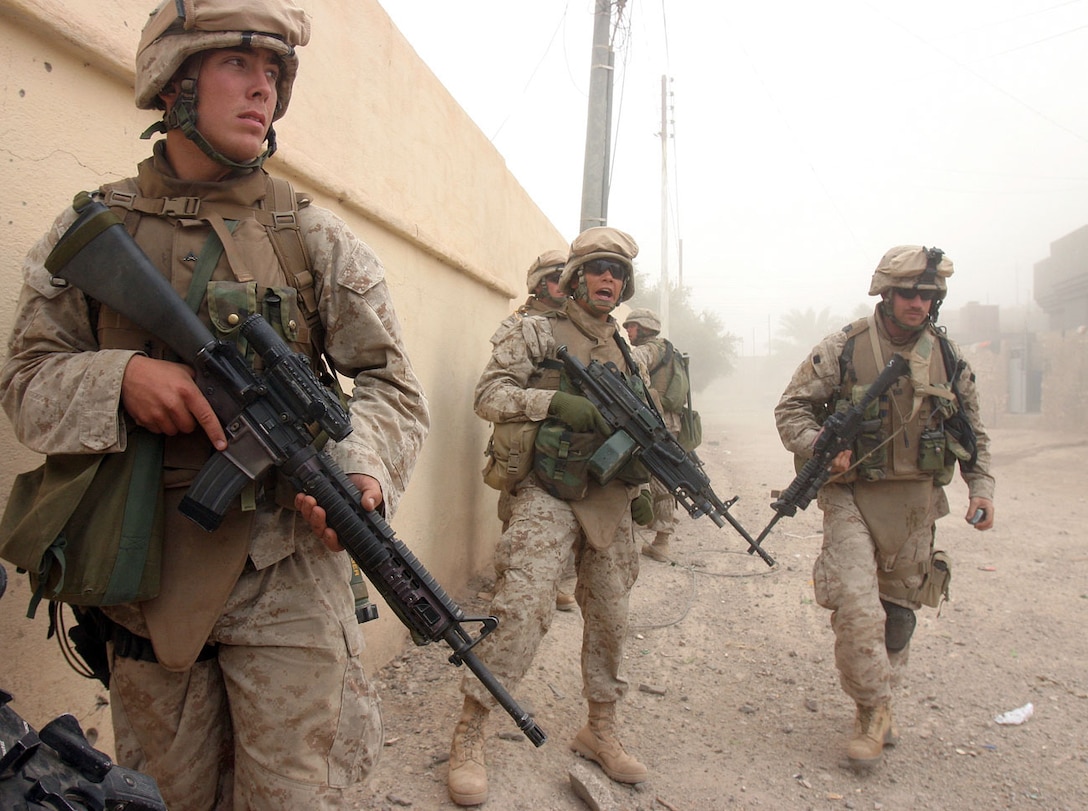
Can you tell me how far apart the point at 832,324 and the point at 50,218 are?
247ft

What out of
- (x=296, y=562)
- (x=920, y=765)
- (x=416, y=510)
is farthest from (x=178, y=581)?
(x=920, y=765)

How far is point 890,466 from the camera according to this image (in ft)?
11.2

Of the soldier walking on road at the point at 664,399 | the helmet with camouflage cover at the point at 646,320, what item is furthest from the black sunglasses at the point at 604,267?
the helmet with camouflage cover at the point at 646,320

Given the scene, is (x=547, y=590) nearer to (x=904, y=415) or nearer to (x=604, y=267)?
(x=604, y=267)

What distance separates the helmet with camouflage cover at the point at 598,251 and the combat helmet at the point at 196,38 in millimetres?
1873

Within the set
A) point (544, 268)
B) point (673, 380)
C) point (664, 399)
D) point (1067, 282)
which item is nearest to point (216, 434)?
point (544, 268)

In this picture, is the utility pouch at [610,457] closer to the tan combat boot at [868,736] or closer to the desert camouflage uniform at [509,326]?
the desert camouflage uniform at [509,326]

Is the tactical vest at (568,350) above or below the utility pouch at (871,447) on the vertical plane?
above

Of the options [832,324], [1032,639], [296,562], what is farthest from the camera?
[832,324]

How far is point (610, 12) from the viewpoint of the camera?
7938 mm

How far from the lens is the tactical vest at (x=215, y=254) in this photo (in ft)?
4.78

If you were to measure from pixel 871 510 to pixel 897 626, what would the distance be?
20.3 inches

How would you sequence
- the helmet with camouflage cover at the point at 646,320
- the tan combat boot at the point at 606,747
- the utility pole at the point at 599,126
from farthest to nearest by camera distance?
the utility pole at the point at 599,126 < the helmet with camouflage cover at the point at 646,320 < the tan combat boot at the point at 606,747

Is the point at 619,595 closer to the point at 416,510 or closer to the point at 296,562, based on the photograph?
the point at 416,510
